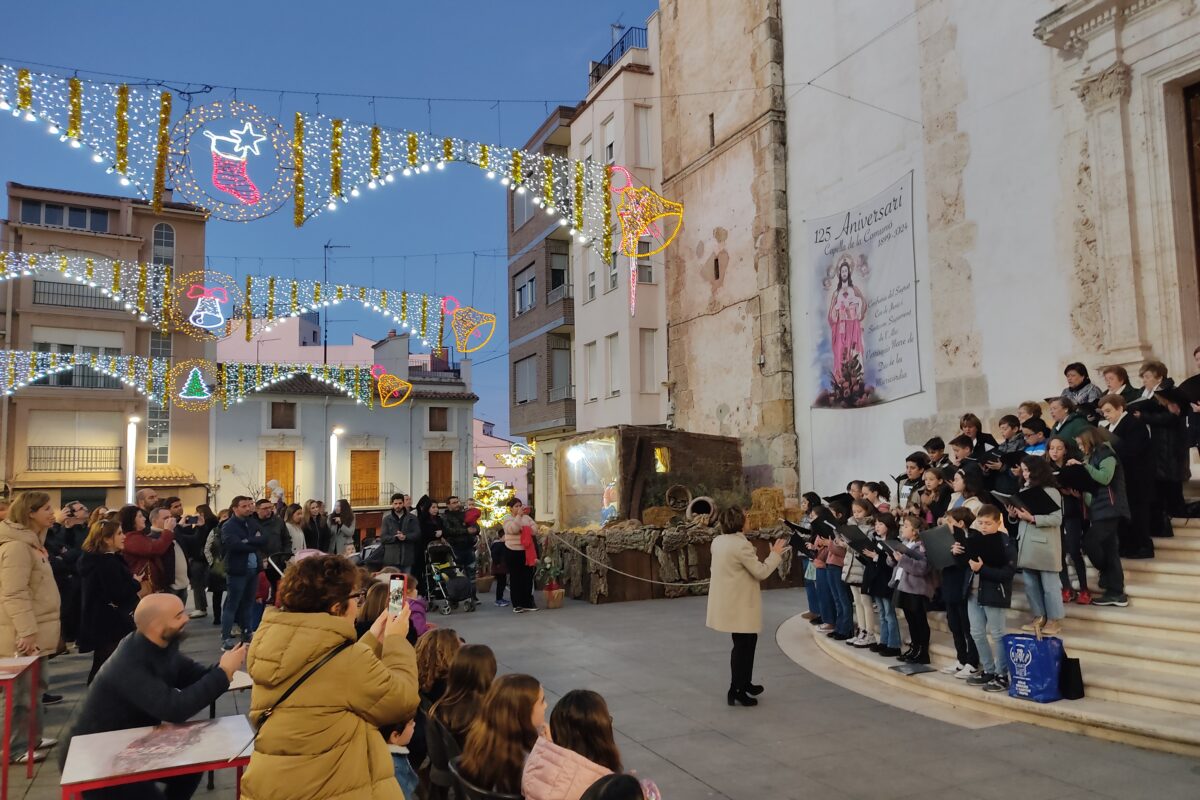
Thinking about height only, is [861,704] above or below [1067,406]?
below

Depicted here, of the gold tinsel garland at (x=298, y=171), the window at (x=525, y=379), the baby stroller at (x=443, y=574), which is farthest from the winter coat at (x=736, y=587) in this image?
the window at (x=525, y=379)

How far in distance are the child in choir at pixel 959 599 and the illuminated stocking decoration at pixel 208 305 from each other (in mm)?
13567

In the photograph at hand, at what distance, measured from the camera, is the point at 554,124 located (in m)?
26.1

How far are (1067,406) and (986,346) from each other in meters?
3.97

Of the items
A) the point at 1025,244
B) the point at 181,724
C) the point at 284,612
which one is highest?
the point at 1025,244

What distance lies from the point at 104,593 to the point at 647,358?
16661 millimetres

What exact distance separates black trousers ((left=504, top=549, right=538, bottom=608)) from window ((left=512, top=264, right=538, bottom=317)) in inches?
669

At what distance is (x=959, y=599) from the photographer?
7.11 metres

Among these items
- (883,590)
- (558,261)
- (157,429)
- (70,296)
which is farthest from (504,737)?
(70,296)

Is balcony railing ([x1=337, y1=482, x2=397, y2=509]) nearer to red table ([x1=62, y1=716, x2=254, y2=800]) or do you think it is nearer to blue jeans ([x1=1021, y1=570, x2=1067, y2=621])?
blue jeans ([x1=1021, y1=570, x2=1067, y2=621])

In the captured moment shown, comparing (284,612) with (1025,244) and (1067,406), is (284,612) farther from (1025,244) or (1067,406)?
(1025,244)

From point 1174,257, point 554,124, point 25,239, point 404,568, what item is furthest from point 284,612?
point 25,239

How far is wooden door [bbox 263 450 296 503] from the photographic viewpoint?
34500 millimetres

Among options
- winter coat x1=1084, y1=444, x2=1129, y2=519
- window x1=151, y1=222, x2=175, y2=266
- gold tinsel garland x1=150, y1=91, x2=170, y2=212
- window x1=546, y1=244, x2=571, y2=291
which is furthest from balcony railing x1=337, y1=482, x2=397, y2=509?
winter coat x1=1084, y1=444, x2=1129, y2=519
